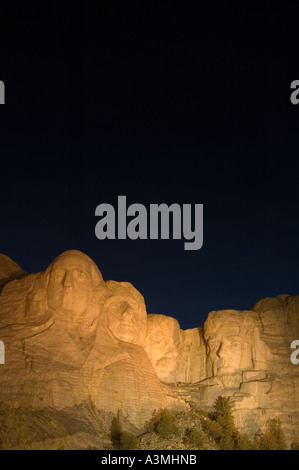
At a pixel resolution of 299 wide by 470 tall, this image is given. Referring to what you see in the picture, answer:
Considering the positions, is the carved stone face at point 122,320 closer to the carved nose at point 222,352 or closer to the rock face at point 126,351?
the rock face at point 126,351

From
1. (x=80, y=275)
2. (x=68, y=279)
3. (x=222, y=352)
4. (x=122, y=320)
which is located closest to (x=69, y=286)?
(x=68, y=279)

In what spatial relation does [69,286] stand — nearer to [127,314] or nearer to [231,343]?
[127,314]

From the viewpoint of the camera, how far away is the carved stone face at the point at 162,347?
41188mm

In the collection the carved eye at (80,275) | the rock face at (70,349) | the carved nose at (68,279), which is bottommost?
the rock face at (70,349)

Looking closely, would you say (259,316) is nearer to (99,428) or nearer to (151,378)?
(151,378)

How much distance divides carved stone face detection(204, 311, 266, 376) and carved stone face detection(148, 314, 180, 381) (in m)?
2.69

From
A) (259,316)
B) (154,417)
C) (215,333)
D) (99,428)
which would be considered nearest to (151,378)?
(154,417)

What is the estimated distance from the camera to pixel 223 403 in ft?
125

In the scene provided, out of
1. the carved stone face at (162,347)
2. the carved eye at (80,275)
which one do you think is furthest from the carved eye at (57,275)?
the carved stone face at (162,347)

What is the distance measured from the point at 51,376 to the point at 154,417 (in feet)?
22.0

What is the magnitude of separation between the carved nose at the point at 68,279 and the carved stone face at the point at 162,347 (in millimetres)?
9455

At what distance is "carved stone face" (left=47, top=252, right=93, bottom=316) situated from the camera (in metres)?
34.0

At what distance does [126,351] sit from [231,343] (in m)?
9.25
